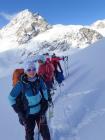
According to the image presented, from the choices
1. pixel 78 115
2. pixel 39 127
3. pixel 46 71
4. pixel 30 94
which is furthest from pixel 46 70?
pixel 30 94

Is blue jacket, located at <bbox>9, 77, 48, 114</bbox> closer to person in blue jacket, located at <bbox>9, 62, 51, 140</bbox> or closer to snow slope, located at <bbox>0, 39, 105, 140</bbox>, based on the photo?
person in blue jacket, located at <bbox>9, 62, 51, 140</bbox>

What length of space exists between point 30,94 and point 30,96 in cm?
4

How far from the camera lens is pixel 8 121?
13195mm

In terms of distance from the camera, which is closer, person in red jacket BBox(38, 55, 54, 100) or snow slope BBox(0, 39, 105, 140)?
snow slope BBox(0, 39, 105, 140)

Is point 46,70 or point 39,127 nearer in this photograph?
point 39,127

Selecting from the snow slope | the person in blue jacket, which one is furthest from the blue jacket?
the snow slope

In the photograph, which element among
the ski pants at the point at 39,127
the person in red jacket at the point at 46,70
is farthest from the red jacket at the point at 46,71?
the ski pants at the point at 39,127

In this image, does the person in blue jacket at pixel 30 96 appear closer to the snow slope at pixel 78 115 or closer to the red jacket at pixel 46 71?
the snow slope at pixel 78 115

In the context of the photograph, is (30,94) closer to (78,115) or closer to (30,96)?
(30,96)

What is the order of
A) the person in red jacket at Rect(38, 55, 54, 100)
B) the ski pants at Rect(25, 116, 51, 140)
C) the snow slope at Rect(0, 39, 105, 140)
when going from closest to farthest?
1. the ski pants at Rect(25, 116, 51, 140)
2. the snow slope at Rect(0, 39, 105, 140)
3. the person in red jacket at Rect(38, 55, 54, 100)

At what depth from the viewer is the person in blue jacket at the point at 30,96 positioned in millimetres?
7160

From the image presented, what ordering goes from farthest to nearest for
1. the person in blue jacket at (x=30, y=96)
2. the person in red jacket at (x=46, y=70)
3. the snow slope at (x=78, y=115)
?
the person in red jacket at (x=46, y=70) < the snow slope at (x=78, y=115) < the person in blue jacket at (x=30, y=96)

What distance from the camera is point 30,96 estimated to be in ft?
23.7

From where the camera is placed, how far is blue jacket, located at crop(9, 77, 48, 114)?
716 centimetres
